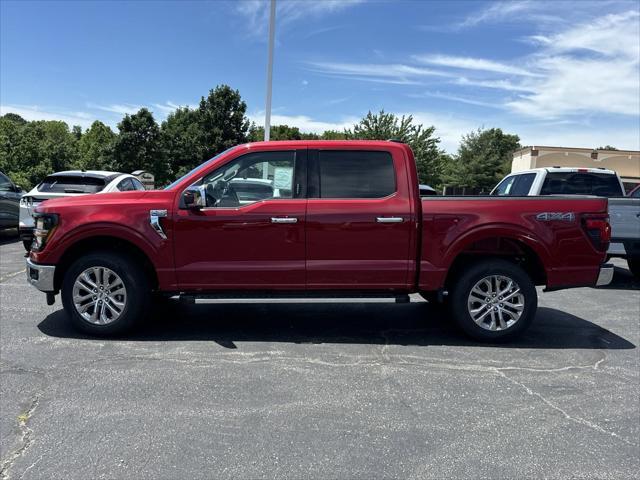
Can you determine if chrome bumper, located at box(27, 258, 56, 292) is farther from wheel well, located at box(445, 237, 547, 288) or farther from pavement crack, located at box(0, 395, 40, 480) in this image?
wheel well, located at box(445, 237, 547, 288)

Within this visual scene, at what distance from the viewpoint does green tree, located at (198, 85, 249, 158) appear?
44.5 m

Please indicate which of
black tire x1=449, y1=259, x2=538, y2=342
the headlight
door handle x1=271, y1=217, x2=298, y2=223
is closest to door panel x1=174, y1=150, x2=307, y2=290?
door handle x1=271, y1=217, x2=298, y2=223

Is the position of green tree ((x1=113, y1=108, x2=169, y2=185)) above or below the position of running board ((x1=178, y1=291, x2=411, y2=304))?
above

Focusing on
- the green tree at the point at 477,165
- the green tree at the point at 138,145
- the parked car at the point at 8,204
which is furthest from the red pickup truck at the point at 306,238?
the green tree at the point at 477,165

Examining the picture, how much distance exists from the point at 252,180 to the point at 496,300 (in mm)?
2834

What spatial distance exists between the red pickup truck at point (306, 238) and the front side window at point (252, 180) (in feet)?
0.04

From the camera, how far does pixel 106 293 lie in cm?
502

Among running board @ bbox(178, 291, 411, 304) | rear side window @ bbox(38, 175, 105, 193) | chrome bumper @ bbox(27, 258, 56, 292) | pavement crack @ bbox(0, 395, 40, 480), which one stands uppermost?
rear side window @ bbox(38, 175, 105, 193)

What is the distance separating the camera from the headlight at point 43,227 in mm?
4984

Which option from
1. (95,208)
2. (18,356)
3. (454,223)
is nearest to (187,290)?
(95,208)

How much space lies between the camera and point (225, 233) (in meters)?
4.94

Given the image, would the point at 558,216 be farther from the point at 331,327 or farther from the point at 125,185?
the point at 125,185

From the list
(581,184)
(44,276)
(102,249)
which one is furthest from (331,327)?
(581,184)

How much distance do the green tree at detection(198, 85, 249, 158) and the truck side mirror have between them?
40.6 metres
